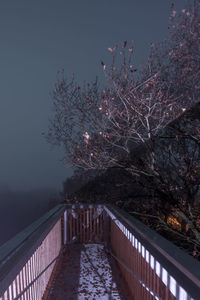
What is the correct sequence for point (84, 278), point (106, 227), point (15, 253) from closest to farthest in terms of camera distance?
point (15, 253) → point (84, 278) → point (106, 227)

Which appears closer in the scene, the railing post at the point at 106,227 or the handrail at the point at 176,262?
the handrail at the point at 176,262

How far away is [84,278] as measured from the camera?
4.48 meters

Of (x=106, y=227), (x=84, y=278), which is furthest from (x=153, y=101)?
(x=84, y=278)

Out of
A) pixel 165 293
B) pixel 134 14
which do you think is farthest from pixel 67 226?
pixel 134 14

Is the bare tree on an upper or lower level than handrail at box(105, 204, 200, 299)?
upper

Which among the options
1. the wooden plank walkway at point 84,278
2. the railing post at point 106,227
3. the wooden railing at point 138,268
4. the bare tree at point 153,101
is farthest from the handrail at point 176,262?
the railing post at point 106,227

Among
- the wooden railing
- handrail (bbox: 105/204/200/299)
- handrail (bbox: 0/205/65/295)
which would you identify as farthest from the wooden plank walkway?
handrail (bbox: 105/204/200/299)

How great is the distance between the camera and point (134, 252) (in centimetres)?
318

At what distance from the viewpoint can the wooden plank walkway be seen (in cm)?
383

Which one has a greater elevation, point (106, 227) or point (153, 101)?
point (153, 101)

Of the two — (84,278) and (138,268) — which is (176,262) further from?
(84,278)

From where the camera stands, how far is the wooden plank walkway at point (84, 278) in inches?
151

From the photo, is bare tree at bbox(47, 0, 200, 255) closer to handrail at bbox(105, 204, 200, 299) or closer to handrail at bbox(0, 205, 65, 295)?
handrail at bbox(105, 204, 200, 299)

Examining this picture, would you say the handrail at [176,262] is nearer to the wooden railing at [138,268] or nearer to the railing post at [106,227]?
the wooden railing at [138,268]
